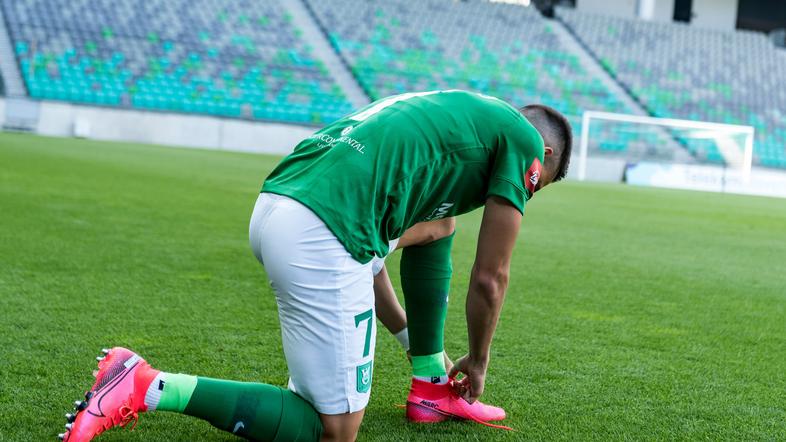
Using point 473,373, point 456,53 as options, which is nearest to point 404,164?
point 473,373

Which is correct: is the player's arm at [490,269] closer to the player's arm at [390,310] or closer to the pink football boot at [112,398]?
the player's arm at [390,310]

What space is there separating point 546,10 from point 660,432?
3742 cm

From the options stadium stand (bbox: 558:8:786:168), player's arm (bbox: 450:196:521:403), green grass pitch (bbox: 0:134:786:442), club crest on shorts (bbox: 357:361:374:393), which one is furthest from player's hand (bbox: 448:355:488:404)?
stadium stand (bbox: 558:8:786:168)

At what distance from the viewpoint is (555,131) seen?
232 centimetres

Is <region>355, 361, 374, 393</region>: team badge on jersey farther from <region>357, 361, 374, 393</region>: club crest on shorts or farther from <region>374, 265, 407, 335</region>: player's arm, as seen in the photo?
<region>374, 265, 407, 335</region>: player's arm

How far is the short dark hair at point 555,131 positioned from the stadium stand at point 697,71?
86.0 ft

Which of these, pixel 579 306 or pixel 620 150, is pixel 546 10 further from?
pixel 579 306

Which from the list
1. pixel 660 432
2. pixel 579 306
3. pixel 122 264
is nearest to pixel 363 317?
pixel 660 432

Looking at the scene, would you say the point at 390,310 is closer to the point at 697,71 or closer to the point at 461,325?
the point at 461,325

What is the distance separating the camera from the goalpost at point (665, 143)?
25.6 m

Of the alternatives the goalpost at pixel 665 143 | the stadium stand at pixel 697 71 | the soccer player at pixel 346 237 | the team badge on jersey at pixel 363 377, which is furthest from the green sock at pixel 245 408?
the stadium stand at pixel 697 71

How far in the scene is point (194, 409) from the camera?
2.21 metres

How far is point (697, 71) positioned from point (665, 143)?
7.55 metres

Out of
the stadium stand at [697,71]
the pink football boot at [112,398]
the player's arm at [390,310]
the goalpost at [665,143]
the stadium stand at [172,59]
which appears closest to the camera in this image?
the pink football boot at [112,398]
